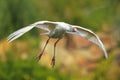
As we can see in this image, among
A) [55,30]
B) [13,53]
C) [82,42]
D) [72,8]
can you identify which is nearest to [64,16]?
[72,8]

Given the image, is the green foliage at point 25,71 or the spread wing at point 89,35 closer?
the spread wing at point 89,35

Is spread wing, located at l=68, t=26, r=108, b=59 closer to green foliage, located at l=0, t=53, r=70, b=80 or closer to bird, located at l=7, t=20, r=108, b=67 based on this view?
bird, located at l=7, t=20, r=108, b=67

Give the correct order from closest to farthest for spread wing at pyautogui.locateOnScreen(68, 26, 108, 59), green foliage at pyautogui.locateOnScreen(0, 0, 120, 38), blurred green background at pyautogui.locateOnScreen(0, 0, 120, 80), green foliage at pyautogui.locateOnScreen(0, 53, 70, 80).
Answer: spread wing at pyautogui.locateOnScreen(68, 26, 108, 59) < green foliage at pyautogui.locateOnScreen(0, 53, 70, 80) < blurred green background at pyautogui.locateOnScreen(0, 0, 120, 80) < green foliage at pyautogui.locateOnScreen(0, 0, 120, 38)

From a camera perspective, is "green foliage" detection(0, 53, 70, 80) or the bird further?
"green foliage" detection(0, 53, 70, 80)

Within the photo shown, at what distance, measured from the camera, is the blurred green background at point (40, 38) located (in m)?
6.19

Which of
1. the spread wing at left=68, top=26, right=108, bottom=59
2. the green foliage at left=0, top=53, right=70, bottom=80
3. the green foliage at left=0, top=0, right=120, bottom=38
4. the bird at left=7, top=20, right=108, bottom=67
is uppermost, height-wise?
the bird at left=7, top=20, right=108, bottom=67

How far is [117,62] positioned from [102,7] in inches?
58.3

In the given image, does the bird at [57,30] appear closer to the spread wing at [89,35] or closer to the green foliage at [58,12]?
the spread wing at [89,35]

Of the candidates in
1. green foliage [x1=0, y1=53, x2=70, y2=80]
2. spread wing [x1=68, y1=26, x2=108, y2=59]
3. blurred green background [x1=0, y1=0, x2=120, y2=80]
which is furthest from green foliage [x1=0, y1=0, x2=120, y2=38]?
spread wing [x1=68, y1=26, x2=108, y2=59]

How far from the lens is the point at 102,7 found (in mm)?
8891

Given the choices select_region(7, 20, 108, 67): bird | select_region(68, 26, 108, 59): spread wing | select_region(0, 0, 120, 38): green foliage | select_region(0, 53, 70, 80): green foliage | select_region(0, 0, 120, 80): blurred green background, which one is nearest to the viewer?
select_region(7, 20, 108, 67): bird

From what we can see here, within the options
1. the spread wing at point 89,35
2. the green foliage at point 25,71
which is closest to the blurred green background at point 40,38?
the green foliage at point 25,71

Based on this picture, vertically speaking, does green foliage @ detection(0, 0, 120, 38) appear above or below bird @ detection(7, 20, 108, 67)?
below

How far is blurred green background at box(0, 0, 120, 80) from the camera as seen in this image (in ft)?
20.3
